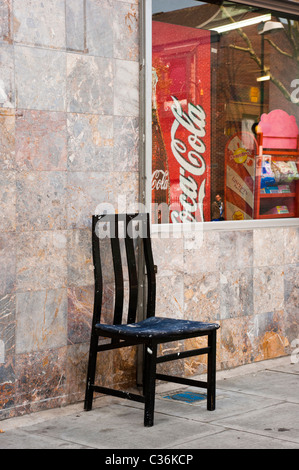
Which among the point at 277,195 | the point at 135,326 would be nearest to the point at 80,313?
the point at 135,326

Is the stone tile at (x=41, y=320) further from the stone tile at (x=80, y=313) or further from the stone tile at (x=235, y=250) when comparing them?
the stone tile at (x=235, y=250)

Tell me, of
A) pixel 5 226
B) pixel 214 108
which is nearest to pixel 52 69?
pixel 5 226

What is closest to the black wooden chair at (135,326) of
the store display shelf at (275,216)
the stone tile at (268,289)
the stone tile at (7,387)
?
the stone tile at (7,387)

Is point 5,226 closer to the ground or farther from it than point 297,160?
closer to the ground

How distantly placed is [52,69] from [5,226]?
3.49 ft

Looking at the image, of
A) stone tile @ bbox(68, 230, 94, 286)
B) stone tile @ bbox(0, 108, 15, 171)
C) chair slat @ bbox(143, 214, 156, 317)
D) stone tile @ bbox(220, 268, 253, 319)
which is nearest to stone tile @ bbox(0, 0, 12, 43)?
stone tile @ bbox(0, 108, 15, 171)

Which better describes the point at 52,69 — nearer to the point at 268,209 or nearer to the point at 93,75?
the point at 93,75

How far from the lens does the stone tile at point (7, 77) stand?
449cm

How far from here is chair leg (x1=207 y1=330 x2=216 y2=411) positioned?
15.6 feet

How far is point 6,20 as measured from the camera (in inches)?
177

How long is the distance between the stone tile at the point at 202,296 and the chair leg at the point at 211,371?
899 millimetres
